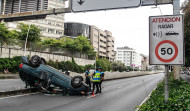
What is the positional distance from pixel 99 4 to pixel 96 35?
9313 cm

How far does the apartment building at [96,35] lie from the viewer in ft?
298

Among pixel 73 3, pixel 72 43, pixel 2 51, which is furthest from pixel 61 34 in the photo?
pixel 73 3

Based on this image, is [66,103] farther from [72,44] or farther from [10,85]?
[72,44]

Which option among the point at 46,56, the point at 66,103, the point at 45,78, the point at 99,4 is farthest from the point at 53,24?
the point at 66,103

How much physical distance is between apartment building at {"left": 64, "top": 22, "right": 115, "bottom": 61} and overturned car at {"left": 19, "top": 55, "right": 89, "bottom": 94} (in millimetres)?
72705

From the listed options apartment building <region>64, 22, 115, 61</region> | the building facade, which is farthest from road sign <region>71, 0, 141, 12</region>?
the building facade

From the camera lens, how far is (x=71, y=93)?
11625 millimetres

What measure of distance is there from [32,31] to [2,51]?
43.5 feet

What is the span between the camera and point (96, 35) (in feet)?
338

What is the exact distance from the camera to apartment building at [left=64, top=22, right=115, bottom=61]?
9069 cm

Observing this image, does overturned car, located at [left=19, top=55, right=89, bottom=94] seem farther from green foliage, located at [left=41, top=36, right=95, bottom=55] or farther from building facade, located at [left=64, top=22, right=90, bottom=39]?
building facade, located at [left=64, top=22, right=90, bottom=39]

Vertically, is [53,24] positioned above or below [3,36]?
above

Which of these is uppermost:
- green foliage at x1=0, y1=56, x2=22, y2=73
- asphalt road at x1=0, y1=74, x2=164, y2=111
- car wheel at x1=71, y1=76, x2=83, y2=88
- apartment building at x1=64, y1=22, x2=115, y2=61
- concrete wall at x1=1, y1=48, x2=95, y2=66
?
apartment building at x1=64, y1=22, x2=115, y2=61

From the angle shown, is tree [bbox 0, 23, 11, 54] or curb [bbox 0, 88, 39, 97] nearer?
curb [bbox 0, 88, 39, 97]
